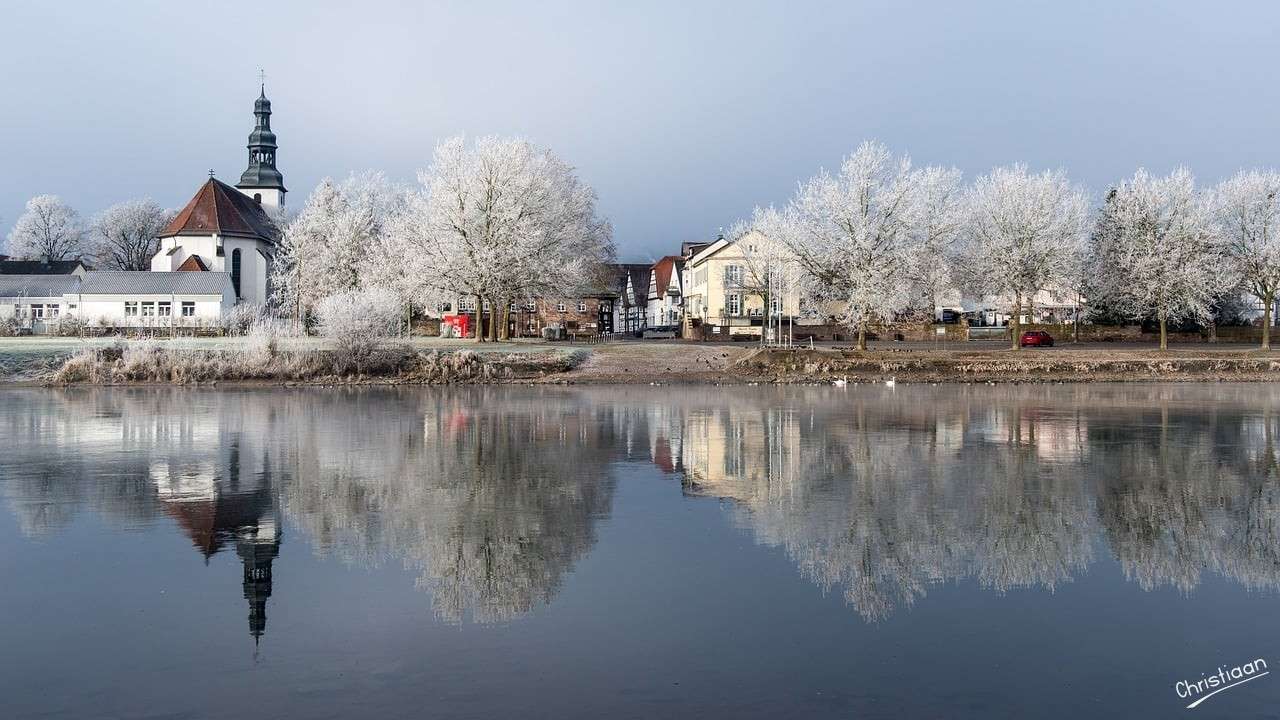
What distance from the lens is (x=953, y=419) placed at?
2978cm

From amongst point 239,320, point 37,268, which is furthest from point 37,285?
point 239,320

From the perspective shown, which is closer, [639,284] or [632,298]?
[632,298]

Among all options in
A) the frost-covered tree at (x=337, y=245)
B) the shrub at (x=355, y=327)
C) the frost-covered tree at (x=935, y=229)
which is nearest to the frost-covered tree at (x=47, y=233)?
the frost-covered tree at (x=337, y=245)

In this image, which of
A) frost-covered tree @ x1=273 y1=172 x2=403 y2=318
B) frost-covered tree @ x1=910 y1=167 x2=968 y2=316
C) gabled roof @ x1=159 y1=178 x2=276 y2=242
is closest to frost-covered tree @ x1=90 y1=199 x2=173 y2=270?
gabled roof @ x1=159 y1=178 x2=276 y2=242

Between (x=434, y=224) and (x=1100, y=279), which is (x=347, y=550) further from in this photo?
(x=1100, y=279)

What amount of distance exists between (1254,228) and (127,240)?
11062 cm

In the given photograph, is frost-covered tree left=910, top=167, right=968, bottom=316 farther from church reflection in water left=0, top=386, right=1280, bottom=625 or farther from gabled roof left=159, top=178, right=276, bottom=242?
gabled roof left=159, top=178, right=276, bottom=242

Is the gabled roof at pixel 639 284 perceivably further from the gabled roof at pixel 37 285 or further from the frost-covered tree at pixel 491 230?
the frost-covered tree at pixel 491 230

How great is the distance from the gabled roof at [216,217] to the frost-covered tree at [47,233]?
32.7 meters

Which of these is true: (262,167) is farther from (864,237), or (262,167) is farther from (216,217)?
(864,237)

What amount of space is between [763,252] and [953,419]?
46602 mm

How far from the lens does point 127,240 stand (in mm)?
119875

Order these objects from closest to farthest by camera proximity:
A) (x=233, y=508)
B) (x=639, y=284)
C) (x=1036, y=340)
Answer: (x=233, y=508) < (x=1036, y=340) < (x=639, y=284)

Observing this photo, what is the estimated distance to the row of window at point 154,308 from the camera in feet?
280
